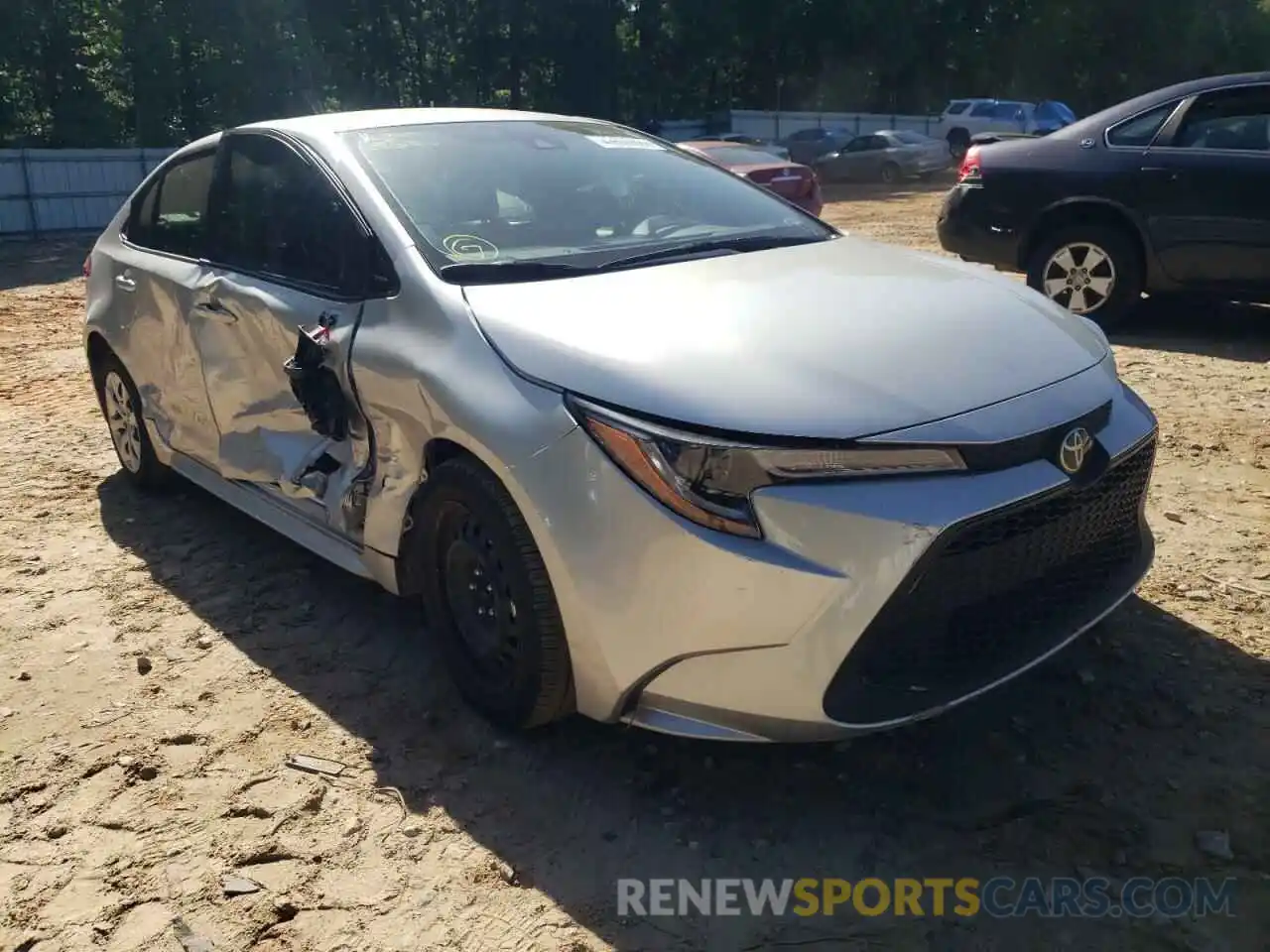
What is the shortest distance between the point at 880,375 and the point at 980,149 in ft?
19.5

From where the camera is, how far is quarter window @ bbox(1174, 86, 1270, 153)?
22.4 feet

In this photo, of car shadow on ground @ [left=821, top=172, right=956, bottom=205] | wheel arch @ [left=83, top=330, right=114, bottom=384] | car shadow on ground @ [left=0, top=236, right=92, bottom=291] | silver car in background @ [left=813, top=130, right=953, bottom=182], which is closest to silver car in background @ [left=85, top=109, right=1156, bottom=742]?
wheel arch @ [left=83, top=330, right=114, bottom=384]

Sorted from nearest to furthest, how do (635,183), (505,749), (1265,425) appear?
1. (505,749)
2. (635,183)
3. (1265,425)

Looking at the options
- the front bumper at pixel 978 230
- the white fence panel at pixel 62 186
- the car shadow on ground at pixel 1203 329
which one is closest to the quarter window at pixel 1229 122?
the car shadow on ground at pixel 1203 329

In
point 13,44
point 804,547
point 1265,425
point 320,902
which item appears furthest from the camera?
point 13,44

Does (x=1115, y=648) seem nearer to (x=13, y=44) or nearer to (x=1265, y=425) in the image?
(x=1265, y=425)

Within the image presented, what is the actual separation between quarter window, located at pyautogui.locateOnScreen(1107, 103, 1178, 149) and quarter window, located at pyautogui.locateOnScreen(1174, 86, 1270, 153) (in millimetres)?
134

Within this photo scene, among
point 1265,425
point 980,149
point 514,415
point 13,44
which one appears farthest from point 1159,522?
point 13,44

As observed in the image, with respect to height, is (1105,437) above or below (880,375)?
below

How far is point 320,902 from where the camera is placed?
2.51 meters

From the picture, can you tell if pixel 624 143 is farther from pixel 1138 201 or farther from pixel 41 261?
pixel 41 261

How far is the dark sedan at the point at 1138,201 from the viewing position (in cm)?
673

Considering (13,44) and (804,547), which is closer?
(804,547)

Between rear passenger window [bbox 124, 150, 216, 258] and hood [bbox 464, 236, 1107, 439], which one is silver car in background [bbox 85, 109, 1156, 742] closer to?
hood [bbox 464, 236, 1107, 439]
